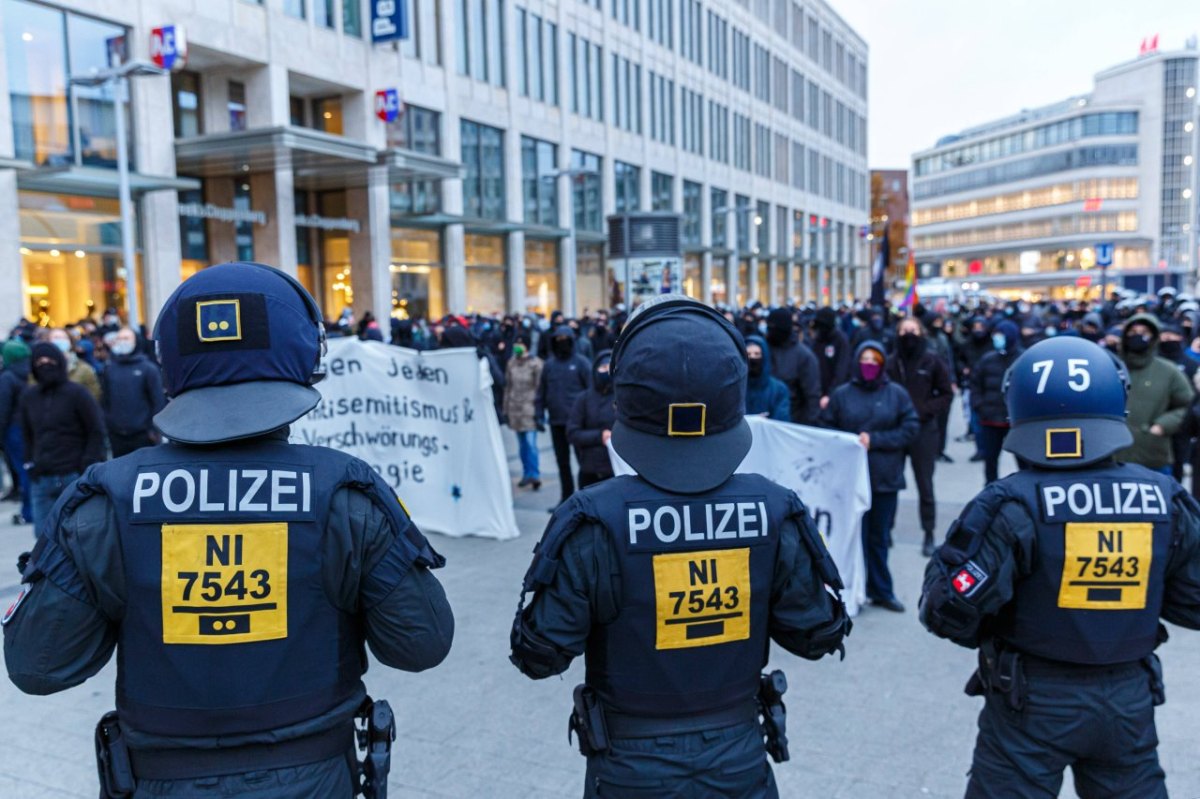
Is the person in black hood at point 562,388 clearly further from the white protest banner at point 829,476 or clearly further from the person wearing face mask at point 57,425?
the person wearing face mask at point 57,425

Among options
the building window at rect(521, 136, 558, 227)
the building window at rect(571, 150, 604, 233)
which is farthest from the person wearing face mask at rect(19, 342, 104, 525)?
the building window at rect(571, 150, 604, 233)

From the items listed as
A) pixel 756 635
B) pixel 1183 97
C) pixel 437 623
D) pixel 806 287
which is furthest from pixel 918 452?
pixel 1183 97

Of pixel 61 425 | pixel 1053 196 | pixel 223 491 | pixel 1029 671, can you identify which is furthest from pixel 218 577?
pixel 1053 196

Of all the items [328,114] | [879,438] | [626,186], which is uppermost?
[328,114]

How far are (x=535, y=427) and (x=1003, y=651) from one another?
820cm

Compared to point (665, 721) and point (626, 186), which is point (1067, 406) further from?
point (626, 186)

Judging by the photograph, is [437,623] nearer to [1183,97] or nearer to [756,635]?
[756,635]

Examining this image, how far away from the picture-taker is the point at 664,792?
2461 millimetres

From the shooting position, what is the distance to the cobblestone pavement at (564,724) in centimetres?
424

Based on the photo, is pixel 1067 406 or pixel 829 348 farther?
pixel 829 348

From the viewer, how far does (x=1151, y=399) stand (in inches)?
281

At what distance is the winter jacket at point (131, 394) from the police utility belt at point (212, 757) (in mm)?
7250

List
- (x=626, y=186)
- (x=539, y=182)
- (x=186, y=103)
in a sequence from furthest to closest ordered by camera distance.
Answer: (x=626, y=186) < (x=539, y=182) < (x=186, y=103)

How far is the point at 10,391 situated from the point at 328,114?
2083 centimetres
